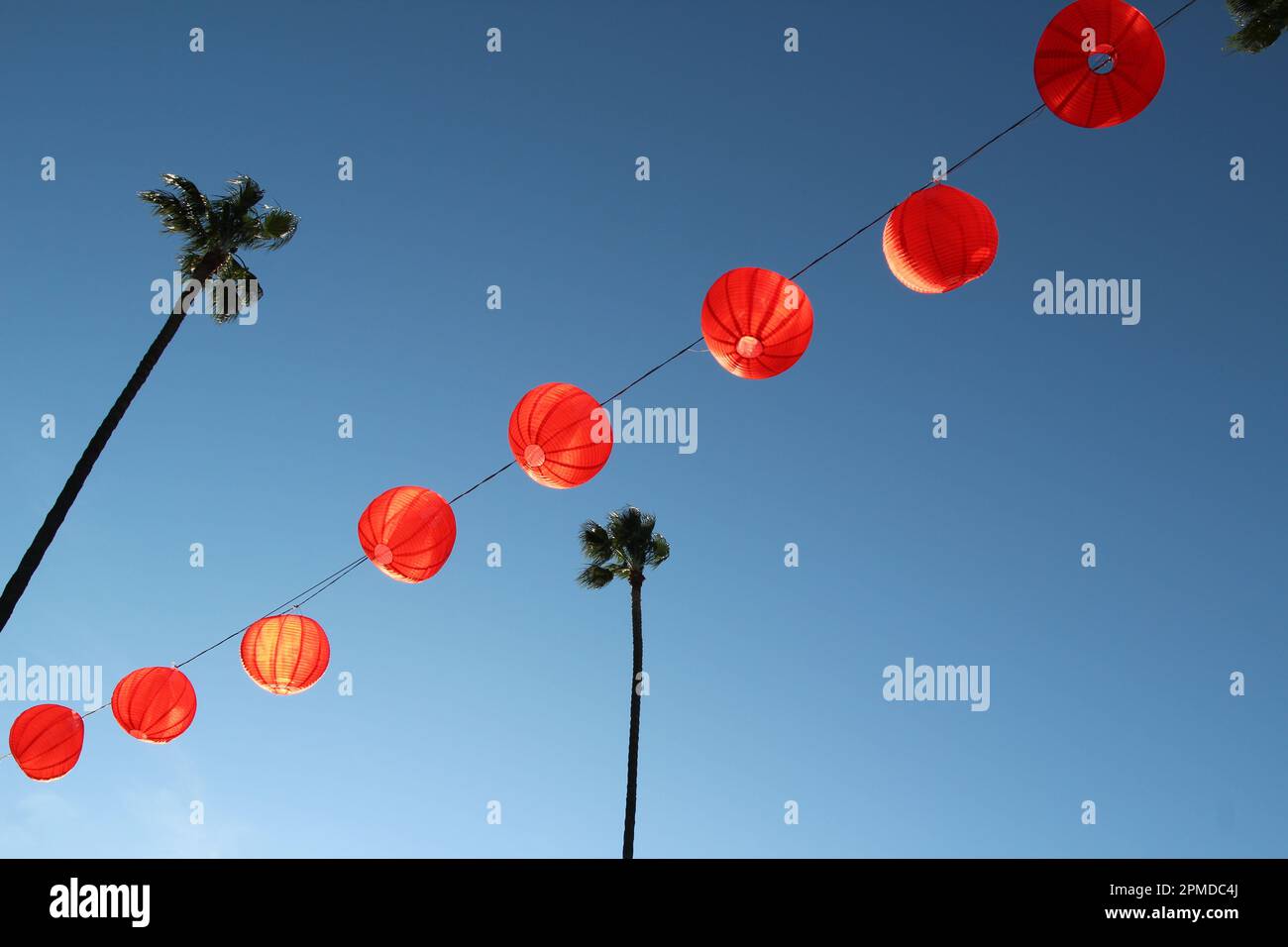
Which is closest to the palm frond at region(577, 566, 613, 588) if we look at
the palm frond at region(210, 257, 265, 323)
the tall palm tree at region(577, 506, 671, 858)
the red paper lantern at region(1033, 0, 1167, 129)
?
the tall palm tree at region(577, 506, 671, 858)

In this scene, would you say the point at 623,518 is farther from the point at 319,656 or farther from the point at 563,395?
the point at 563,395

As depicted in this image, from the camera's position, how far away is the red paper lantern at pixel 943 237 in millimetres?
6578

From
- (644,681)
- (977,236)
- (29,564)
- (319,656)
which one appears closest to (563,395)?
(977,236)

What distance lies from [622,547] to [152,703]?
10743 millimetres

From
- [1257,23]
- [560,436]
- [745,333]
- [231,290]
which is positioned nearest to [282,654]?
[560,436]

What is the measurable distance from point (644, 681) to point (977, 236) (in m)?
12.9

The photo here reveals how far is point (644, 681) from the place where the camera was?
17391 mm

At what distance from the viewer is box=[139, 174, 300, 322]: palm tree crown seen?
528 inches

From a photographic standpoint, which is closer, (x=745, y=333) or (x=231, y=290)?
(x=745, y=333)

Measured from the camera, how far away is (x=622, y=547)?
19156 mm

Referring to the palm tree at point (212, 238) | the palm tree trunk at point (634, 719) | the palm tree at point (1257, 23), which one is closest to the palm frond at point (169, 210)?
the palm tree at point (212, 238)

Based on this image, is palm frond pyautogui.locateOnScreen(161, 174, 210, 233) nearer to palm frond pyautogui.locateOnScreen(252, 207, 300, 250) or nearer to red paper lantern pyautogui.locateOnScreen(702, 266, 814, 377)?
palm frond pyautogui.locateOnScreen(252, 207, 300, 250)

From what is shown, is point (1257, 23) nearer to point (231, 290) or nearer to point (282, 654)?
point (282, 654)

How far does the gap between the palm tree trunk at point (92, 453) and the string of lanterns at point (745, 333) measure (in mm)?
2156
